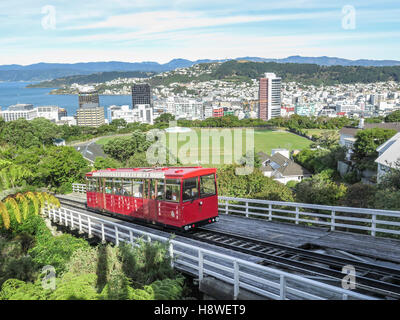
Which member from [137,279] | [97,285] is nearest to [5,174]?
[97,285]

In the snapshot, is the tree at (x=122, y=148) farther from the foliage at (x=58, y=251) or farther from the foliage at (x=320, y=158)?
the foliage at (x=58, y=251)

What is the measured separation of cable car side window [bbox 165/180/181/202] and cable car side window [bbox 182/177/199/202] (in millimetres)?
221

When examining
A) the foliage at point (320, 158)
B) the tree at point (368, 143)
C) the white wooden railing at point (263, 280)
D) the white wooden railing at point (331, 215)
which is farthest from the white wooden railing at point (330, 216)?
the foliage at point (320, 158)

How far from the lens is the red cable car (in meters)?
13.8

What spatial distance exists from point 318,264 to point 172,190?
6.03 m

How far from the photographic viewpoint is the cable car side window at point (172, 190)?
45.2 feet

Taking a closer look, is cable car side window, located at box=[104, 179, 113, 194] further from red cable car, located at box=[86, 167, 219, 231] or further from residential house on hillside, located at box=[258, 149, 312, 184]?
residential house on hillside, located at box=[258, 149, 312, 184]

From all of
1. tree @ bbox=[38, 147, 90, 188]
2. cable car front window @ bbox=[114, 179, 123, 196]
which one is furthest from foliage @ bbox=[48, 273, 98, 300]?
tree @ bbox=[38, 147, 90, 188]

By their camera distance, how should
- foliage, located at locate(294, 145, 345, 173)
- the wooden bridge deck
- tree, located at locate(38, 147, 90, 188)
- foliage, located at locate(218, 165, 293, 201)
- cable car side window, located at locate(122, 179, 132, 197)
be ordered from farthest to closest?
foliage, located at locate(294, 145, 345, 173)
tree, located at locate(38, 147, 90, 188)
foliage, located at locate(218, 165, 293, 201)
cable car side window, located at locate(122, 179, 132, 197)
the wooden bridge deck

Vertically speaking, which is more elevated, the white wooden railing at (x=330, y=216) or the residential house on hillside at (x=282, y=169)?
the white wooden railing at (x=330, y=216)

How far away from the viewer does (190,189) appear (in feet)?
45.8

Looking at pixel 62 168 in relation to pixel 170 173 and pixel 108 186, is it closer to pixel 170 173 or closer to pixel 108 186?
pixel 108 186

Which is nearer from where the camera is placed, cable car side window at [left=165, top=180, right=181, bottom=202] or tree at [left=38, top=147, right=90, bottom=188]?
cable car side window at [left=165, top=180, right=181, bottom=202]

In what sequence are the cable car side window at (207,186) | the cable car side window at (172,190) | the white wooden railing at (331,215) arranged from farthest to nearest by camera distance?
the cable car side window at (207,186) → the cable car side window at (172,190) → the white wooden railing at (331,215)
